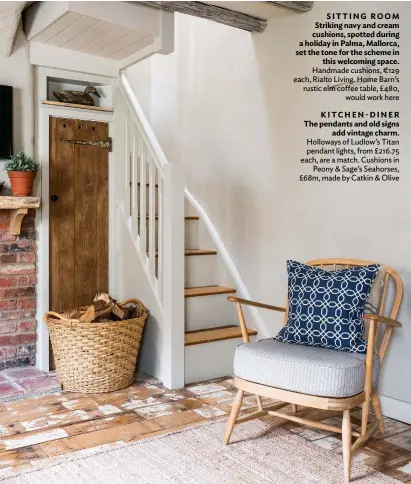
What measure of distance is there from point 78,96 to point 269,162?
135 centimetres

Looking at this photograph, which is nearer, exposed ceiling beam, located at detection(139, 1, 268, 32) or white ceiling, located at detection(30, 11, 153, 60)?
white ceiling, located at detection(30, 11, 153, 60)

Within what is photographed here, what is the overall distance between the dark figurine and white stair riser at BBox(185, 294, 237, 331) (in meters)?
1.50

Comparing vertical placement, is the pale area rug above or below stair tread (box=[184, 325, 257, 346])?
below

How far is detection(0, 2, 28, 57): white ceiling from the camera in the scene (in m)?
2.97

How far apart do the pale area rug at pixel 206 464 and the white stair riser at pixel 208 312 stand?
1121mm

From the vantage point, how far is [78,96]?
3674 mm

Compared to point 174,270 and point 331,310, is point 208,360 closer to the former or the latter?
point 174,270

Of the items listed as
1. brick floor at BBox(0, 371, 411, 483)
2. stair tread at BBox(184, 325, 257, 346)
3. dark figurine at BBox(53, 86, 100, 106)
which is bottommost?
brick floor at BBox(0, 371, 411, 483)

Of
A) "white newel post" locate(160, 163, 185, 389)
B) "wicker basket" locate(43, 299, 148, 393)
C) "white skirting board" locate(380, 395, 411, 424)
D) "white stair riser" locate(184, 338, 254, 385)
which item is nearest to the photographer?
"white skirting board" locate(380, 395, 411, 424)

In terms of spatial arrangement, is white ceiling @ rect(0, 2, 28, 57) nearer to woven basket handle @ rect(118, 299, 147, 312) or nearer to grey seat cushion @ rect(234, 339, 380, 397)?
woven basket handle @ rect(118, 299, 147, 312)

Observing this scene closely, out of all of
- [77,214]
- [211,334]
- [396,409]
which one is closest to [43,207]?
[77,214]

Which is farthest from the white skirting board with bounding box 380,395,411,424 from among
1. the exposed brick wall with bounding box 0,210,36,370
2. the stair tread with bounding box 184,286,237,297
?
the exposed brick wall with bounding box 0,210,36,370

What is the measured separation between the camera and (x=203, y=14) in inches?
133

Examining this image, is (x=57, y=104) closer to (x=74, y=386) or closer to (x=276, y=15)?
(x=276, y=15)
